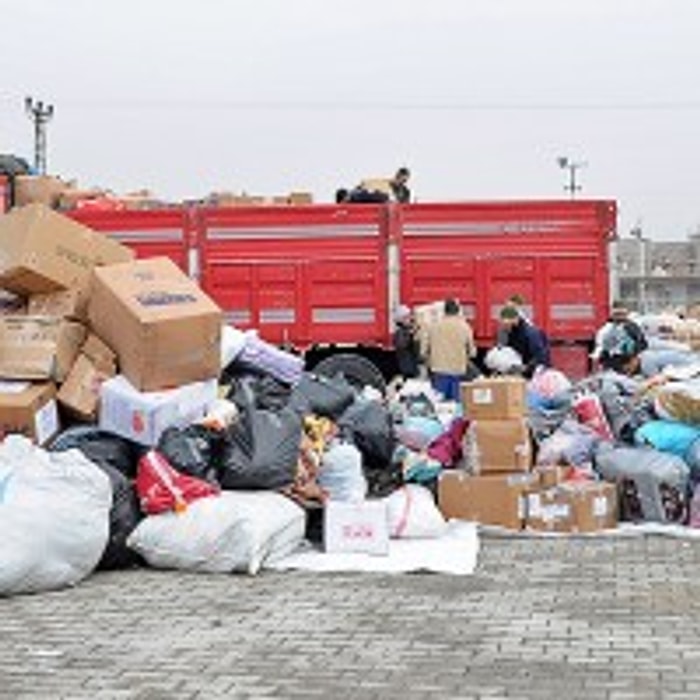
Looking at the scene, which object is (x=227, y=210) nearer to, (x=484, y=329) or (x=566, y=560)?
(x=484, y=329)

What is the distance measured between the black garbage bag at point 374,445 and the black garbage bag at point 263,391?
1.45 ft

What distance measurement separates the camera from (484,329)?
1370 cm

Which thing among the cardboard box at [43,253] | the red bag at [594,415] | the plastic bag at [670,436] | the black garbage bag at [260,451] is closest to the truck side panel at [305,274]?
the red bag at [594,415]

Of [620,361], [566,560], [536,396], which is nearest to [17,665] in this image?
[566,560]

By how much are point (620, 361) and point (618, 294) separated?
2037 mm

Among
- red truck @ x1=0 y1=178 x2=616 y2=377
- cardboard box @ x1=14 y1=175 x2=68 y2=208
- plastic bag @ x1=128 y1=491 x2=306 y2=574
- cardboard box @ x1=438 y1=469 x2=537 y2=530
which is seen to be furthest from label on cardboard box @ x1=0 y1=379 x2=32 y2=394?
cardboard box @ x1=14 y1=175 x2=68 y2=208

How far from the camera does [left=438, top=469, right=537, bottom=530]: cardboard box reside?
865 cm

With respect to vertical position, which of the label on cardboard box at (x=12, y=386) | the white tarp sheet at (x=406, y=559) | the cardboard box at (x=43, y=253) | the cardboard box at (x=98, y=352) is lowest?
the white tarp sheet at (x=406, y=559)

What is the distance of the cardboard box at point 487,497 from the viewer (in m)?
8.65

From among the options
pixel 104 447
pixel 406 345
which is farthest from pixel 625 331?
pixel 104 447

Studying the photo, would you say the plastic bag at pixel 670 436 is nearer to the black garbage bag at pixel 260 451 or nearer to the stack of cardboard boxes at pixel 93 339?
the black garbage bag at pixel 260 451

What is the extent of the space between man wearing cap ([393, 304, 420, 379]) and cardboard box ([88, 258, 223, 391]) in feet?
15.6

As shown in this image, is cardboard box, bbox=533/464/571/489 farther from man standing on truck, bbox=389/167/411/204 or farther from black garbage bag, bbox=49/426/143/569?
man standing on truck, bbox=389/167/411/204

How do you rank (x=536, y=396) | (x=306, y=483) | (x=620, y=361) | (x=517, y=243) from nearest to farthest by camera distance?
(x=306, y=483) < (x=536, y=396) < (x=620, y=361) < (x=517, y=243)
